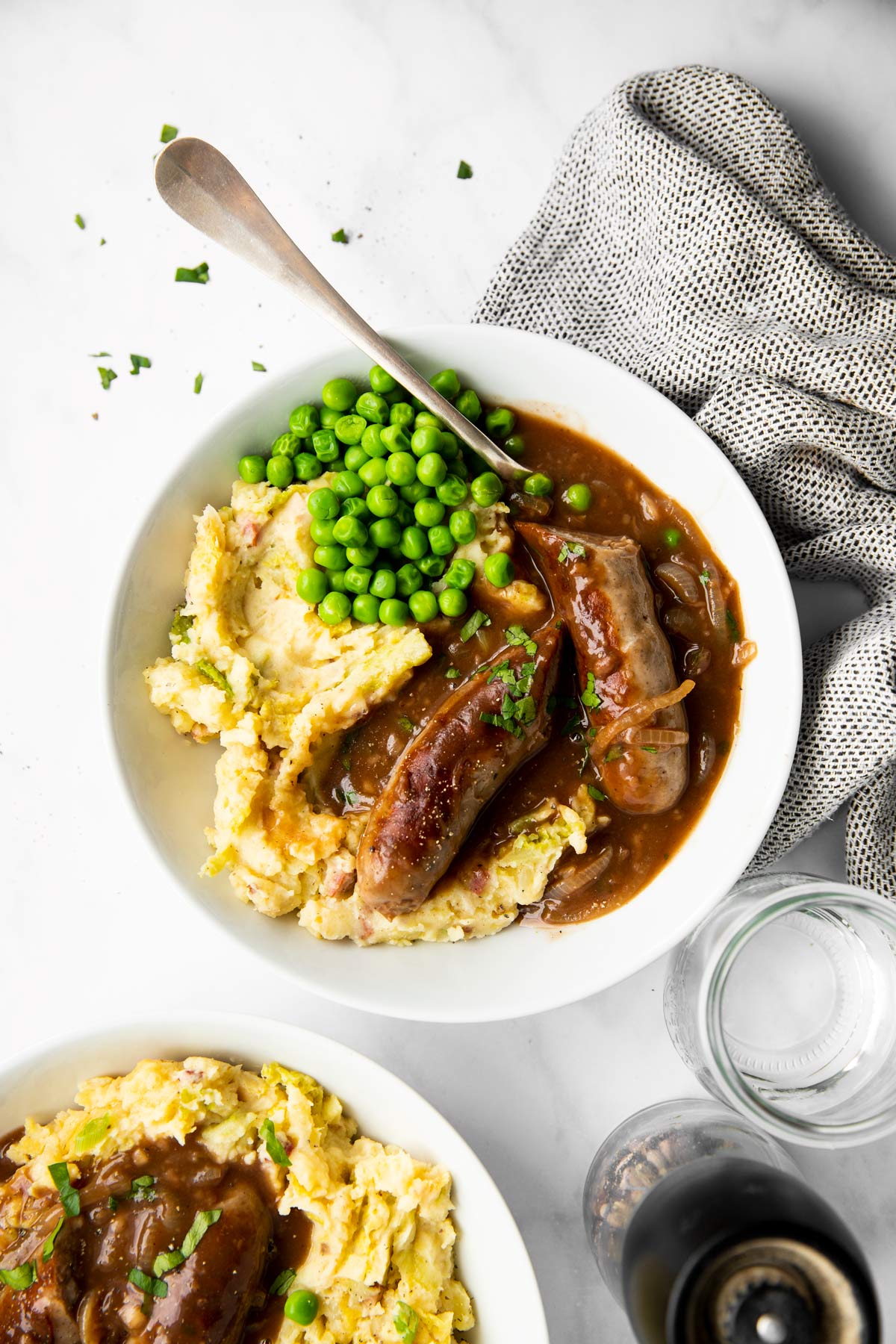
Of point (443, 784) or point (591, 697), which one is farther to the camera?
point (591, 697)

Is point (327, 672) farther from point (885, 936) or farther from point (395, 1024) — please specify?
point (885, 936)

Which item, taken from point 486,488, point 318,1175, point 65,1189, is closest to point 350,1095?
point 318,1175

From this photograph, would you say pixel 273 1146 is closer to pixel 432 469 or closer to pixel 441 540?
pixel 441 540

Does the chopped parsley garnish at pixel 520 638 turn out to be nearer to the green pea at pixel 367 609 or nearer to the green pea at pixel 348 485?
the green pea at pixel 367 609

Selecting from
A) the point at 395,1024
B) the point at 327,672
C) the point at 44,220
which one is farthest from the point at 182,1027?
the point at 44,220

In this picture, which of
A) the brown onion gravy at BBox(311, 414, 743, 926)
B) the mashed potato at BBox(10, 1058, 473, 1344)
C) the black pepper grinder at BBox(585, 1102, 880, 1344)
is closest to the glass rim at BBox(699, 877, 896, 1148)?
the black pepper grinder at BBox(585, 1102, 880, 1344)

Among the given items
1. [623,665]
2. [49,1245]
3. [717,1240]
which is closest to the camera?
[717,1240]

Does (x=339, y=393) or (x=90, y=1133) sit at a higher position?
(x=339, y=393)
